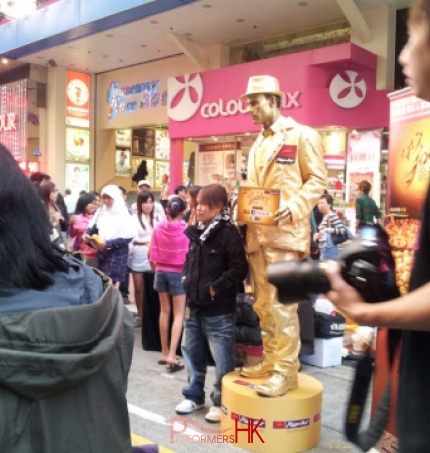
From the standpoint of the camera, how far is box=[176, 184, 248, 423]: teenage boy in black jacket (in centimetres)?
346

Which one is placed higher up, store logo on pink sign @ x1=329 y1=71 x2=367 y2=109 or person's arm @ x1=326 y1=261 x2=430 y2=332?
store logo on pink sign @ x1=329 y1=71 x2=367 y2=109

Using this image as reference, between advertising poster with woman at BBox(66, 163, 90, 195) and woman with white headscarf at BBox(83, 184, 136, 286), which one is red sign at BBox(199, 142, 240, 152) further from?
woman with white headscarf at BBox(83, 184, 136, 286)

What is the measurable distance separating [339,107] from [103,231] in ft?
21.6

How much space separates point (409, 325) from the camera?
994mm

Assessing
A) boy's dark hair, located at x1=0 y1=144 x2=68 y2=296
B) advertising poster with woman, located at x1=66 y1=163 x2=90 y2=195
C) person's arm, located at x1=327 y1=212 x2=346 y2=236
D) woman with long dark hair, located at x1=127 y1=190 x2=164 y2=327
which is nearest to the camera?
boy's dark hair, located at x1=0 y1=144 x2=68 y2=296

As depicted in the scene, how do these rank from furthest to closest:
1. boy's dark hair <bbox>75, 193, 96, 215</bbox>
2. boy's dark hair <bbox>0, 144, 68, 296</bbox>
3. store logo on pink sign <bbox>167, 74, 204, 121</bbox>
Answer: store logo on pink sign <bbox>167, 74, 204, 121</bbox>
boy's dark hair <bbox>75, 193, 96, 215</bbox>
boy's dark hair <bbox>0, 144, 68, 296</bbox>

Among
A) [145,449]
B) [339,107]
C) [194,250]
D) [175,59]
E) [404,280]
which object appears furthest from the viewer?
[175,59]

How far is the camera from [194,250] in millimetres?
3652

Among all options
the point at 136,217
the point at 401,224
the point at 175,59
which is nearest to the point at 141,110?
the point at 175,59

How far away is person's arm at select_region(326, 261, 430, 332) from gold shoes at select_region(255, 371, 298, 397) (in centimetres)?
216

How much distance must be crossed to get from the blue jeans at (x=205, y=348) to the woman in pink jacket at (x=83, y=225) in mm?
2323

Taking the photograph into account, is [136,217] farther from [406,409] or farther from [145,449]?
[406,409]

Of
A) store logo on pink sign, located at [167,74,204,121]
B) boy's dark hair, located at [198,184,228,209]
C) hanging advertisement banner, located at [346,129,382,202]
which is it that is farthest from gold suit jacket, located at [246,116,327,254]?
store logo on pink sign, located at [167,74,204,121]

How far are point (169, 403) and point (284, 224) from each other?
166 centimetres
